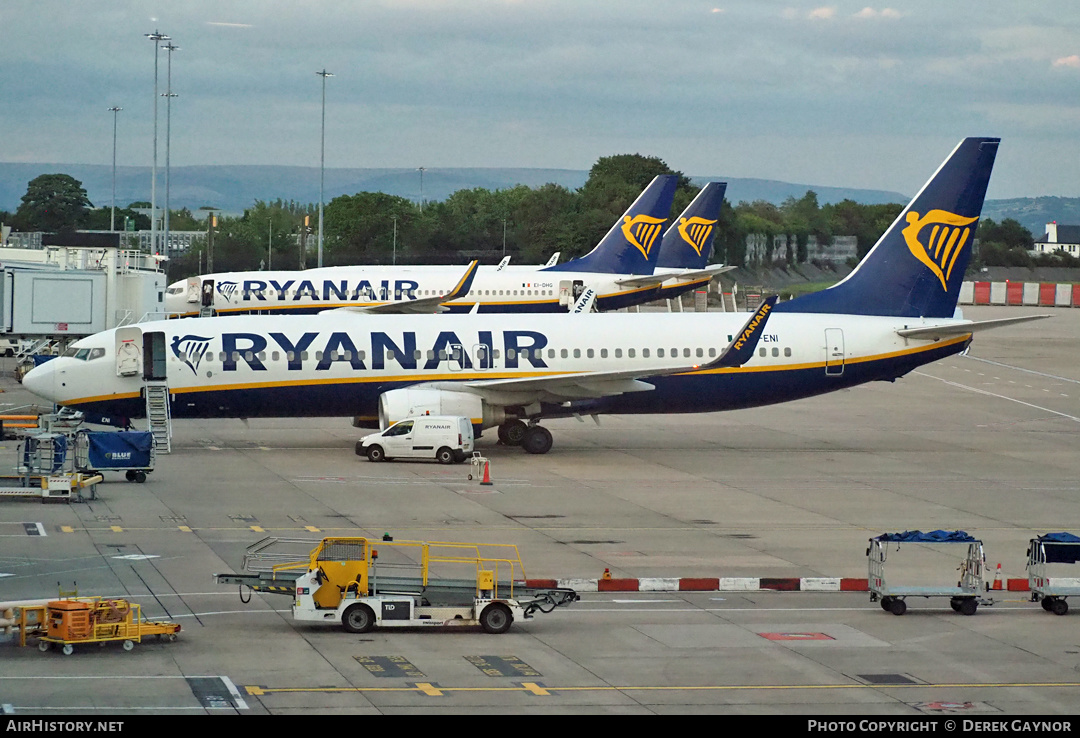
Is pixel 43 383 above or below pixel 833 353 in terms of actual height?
below

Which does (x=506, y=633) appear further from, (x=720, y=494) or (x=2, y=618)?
(x=720, y=494)

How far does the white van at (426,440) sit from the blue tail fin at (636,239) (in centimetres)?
4398

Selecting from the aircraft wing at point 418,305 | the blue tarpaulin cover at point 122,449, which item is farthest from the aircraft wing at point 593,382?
the aircraft wing at point 418,305

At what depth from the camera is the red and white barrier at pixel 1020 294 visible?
141 m

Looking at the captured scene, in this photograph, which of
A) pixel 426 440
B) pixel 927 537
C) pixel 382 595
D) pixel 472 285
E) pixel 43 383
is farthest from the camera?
pixel 472 285

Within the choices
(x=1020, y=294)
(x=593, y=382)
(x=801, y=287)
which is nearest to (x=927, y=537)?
(x=593, y=382)

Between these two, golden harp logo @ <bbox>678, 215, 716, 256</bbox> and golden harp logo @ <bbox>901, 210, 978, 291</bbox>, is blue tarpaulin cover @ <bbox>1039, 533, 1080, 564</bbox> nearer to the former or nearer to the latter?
golden harp logo @ <bbox>901, 210, 978, 291</bbox>

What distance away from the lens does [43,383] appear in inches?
1826

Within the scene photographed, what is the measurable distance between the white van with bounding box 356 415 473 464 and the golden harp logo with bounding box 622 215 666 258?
44459 millimetres

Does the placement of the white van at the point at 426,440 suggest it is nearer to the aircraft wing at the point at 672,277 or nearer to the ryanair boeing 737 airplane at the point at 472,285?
the ryanair boeing 737 airplane at the point at 472,285

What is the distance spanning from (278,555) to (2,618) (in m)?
7.59

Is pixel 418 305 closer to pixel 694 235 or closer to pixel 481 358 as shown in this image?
pixel 694 235

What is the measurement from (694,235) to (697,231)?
0.33 m

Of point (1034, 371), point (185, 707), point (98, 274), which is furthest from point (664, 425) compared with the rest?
point (185, 707)
